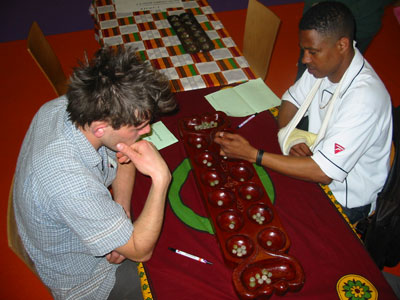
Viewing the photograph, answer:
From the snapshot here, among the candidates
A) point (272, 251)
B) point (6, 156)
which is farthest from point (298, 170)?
point (6, 156)

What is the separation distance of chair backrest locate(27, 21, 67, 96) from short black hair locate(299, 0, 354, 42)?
1.64 m

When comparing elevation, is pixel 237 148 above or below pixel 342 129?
below

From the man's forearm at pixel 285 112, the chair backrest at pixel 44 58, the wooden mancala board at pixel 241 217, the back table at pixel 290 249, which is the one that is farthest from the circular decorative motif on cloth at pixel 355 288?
the chair backrest at pixel 44 58

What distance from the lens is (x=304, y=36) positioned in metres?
1.44

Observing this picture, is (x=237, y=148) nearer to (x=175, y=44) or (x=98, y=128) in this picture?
(x=98, y=128)

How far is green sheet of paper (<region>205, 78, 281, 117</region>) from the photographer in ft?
6.07

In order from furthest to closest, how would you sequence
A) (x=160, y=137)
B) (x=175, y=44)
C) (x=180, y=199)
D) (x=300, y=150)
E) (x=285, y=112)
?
(x=175, y=44)
(x=285, y=112)
(x=160, y=137)
(x=300, y=150)
(x=180, y=199)

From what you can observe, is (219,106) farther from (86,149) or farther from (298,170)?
(86,149)

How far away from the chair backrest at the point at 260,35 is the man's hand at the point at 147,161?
143cm

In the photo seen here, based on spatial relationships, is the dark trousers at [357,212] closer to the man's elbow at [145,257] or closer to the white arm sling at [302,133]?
the white arm sling at [302,133]

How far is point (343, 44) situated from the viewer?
1.42 metres

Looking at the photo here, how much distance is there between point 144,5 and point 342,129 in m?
2.04

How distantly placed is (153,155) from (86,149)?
10.0 inches

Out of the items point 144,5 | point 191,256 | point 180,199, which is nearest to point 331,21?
point 180,199
